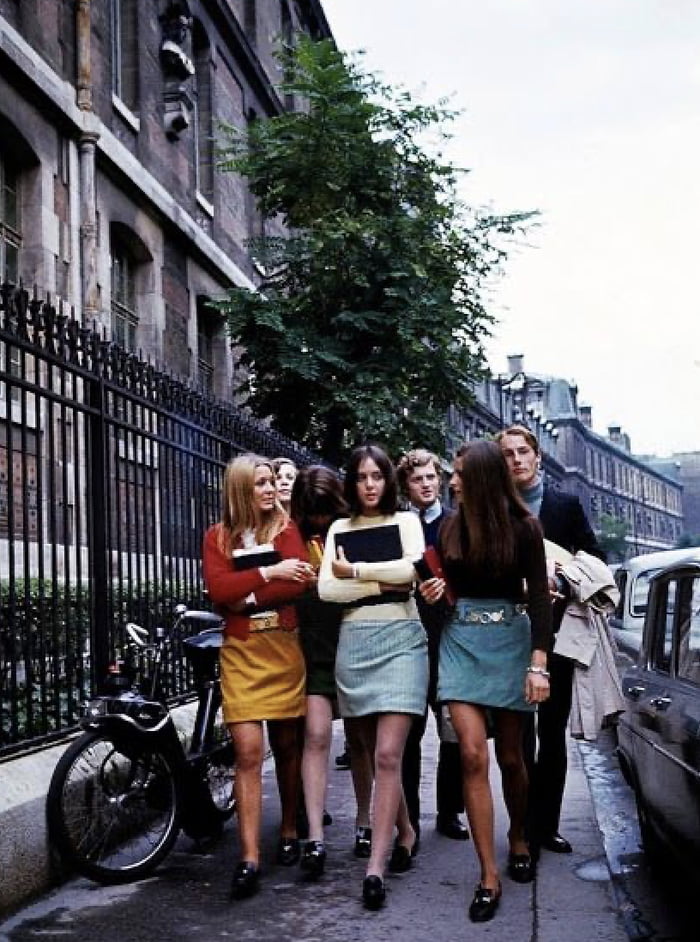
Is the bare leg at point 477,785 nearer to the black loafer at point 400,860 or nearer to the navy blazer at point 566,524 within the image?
the black loafer at point 400,860

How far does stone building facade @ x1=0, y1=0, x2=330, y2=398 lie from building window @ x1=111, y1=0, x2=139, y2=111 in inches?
0.7

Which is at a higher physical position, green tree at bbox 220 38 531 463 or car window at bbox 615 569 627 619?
green tree at bbox 220 38 531 463

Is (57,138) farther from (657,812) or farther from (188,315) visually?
(657,812)

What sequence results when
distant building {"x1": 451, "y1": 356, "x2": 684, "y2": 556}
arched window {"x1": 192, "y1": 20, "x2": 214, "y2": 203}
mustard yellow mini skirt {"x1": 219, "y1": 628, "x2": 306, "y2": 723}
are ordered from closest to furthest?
mustard yellow mini skirt {"x1": 219, "y1": 628, "x2": 306, "y2": 723}
arched window {"x1": 192, "y1": 20, "x2": 214, "y2": 203}
distant building {"x1": 451, "y1": 356, "x2": 684, "y2": 556}

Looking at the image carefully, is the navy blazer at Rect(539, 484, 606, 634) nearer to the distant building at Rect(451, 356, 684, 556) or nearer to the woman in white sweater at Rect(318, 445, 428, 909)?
the woman in white sweater at Rect(318, 445, 428, 909)

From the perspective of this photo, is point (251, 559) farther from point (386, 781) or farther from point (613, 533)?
point (613, 533)

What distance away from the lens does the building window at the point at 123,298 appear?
15.3 meters

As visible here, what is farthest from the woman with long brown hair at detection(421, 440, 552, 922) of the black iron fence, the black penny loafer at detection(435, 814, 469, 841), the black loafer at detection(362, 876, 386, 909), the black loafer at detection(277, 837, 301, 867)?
the black iron fence

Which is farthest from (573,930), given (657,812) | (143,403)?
(143,403)

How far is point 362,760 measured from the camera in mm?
5605

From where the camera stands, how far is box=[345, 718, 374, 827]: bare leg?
17.9 feet

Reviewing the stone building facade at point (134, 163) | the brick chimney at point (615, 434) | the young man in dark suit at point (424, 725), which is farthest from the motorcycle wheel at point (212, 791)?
the brick chimney at point (615, 434)

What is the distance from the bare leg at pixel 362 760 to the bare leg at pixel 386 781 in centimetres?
28

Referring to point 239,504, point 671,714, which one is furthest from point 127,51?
point 671,714
